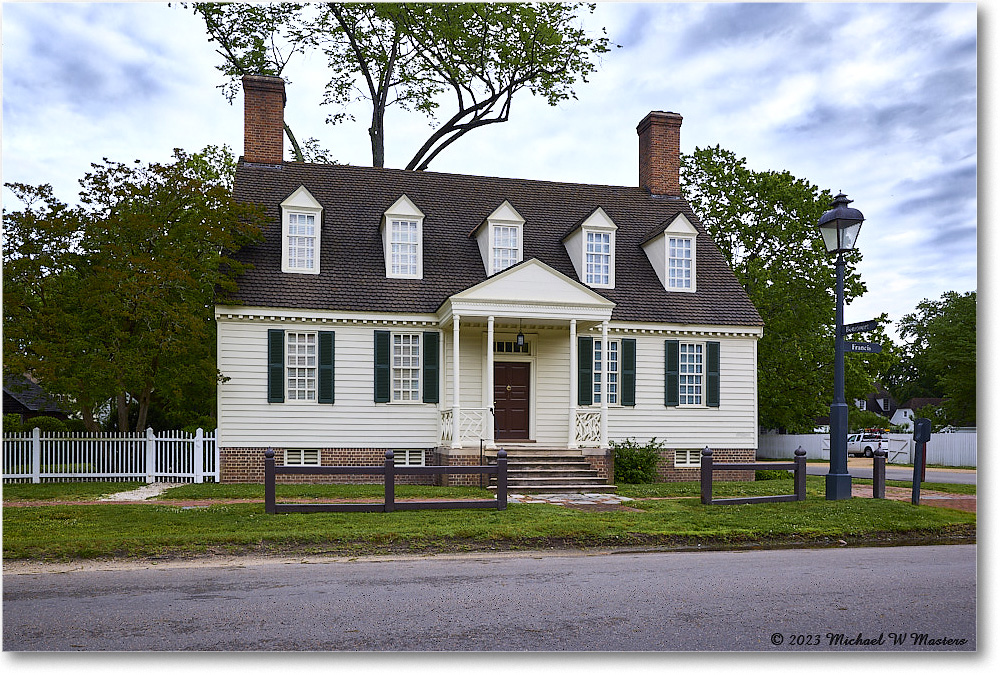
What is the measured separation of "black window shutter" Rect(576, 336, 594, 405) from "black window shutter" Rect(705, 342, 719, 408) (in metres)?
2.85

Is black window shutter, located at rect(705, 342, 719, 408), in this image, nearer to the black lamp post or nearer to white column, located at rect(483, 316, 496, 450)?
white column, located at rect(483, 316, 496, 450)

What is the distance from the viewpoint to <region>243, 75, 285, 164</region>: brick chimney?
19719 millimetres

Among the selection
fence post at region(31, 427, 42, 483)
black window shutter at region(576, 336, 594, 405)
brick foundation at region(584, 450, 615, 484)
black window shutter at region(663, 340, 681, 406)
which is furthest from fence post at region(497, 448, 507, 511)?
fence post at region(31, 427, 42, 483)

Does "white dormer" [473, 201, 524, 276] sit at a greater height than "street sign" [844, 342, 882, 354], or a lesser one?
greater

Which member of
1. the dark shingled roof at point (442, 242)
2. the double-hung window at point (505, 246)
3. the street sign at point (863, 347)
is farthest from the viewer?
the double-hung window at point (505, 246)

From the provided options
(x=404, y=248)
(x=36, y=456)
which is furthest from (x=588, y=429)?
(x=36, y=456)

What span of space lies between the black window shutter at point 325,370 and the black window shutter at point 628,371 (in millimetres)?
6435

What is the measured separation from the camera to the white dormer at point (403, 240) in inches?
734

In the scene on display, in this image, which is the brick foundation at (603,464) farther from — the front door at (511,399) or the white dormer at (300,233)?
the white dormer at (300,233)

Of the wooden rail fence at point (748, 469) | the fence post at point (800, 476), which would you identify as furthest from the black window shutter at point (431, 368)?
the fence post at point (800, 476)

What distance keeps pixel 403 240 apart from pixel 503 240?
2.26 meters

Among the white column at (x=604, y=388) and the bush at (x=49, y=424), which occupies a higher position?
the white column at (x=604, y=388)

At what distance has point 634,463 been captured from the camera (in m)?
18.0

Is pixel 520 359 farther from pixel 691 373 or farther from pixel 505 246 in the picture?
pixel 691 373
